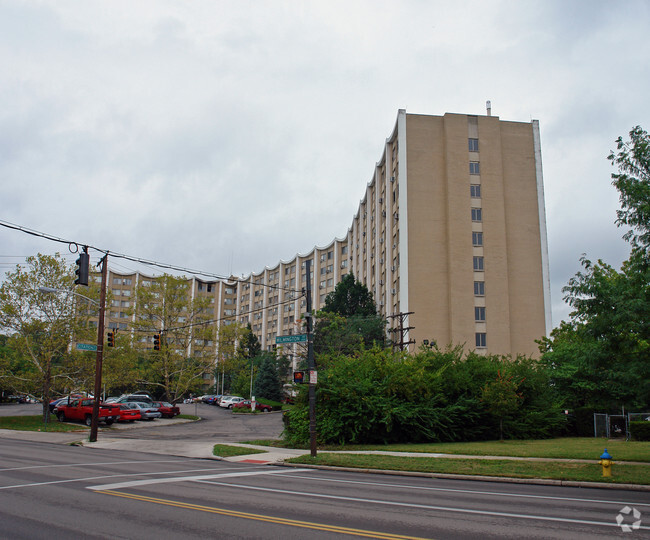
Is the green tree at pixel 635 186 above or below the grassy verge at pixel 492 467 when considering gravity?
above

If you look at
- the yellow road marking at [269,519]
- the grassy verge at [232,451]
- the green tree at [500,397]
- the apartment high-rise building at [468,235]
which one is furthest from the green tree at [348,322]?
the yellow road marking at [269,519]

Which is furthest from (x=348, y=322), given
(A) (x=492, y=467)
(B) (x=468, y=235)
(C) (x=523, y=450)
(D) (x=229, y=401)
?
(A) (x=492, y=467)

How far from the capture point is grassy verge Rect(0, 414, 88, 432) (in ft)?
109

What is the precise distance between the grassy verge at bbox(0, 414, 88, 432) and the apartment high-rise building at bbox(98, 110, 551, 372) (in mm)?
21624

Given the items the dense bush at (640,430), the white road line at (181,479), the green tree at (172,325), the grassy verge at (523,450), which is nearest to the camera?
the white road line at (181,479)

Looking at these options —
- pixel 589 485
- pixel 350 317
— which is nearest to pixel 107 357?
pixel 350 317

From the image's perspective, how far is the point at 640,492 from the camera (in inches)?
466

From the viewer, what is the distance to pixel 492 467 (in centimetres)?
1534

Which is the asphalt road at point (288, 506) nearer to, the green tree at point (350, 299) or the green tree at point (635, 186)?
the green tree at point (635, 186)

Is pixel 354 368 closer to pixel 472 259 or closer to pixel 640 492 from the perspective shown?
pixel 640 492

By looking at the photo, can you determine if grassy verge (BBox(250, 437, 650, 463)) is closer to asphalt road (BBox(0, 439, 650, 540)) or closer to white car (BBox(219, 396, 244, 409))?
asphalt road (BBox(0, 439, 650, 540))

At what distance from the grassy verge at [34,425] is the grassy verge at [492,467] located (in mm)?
21555

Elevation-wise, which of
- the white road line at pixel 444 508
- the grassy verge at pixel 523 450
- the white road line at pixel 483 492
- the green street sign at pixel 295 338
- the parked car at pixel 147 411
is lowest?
the parked car at pixel 147 411

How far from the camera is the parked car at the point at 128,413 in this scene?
38.2m
